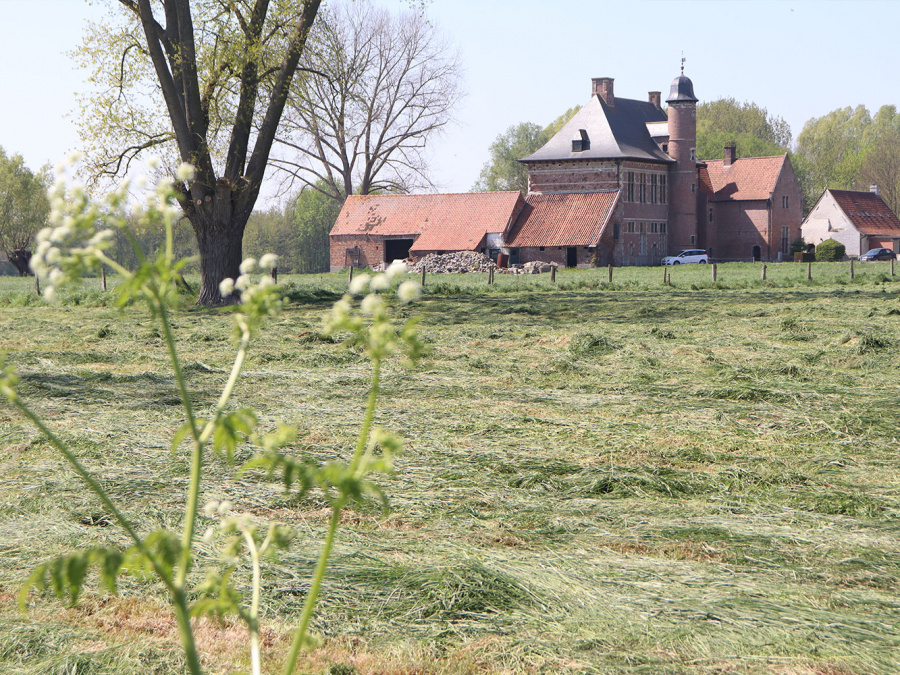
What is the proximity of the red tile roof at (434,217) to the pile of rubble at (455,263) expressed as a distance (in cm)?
68

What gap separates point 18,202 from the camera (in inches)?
2596

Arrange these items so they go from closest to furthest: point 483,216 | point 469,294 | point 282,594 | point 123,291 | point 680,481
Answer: point 123,291
point 282,594
point 680,481
point 469,294
point 483,216

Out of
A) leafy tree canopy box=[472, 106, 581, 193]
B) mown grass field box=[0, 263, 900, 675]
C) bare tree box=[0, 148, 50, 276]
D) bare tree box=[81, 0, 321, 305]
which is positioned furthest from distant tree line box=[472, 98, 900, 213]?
mown grass field box=[0, 263, 900, 675]

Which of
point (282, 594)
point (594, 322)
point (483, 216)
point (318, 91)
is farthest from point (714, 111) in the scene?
point (282, 594)

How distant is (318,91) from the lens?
5600cm

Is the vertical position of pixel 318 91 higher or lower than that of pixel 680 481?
higher

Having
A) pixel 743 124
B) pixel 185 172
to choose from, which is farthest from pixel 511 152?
pixel 185 172

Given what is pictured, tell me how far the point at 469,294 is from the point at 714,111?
74.4 meters

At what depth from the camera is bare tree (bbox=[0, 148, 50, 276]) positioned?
65.8 meters

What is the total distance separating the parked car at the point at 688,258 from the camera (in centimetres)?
6272

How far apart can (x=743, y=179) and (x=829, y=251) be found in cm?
776

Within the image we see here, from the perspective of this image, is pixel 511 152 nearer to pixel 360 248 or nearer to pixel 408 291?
pixel 360 248

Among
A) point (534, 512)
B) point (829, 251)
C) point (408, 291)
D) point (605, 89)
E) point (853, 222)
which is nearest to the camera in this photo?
point (408, 291)

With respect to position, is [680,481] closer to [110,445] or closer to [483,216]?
[110,445]
